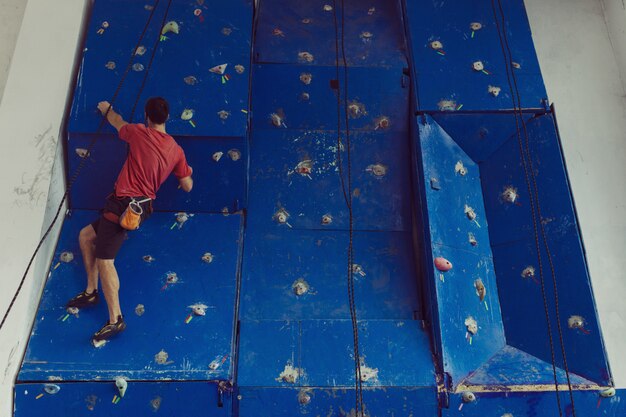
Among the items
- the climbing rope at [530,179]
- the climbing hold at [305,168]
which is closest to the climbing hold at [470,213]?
the climbing rope at [530,179]

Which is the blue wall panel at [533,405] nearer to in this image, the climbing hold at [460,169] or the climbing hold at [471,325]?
the climbing hold at [471,325]

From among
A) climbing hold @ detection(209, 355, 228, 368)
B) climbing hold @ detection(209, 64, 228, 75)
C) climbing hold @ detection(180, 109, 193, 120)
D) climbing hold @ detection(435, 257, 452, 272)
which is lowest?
climbing hold @ detection(209, 355, 228, 368)

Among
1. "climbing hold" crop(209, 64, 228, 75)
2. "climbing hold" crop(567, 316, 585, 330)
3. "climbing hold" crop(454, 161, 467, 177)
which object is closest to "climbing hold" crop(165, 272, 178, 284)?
"climbing hold" crop(209, 64, 228, 75)

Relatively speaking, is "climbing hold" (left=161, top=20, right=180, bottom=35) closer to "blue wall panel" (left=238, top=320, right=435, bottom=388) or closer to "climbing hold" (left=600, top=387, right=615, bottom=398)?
"blue wall panel" (left=238, top=320, right=435, bottom=388)

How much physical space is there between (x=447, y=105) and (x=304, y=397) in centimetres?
176

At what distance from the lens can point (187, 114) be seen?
3.08 m

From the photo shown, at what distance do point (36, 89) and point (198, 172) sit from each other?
90 cm

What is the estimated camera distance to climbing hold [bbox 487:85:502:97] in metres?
3.30

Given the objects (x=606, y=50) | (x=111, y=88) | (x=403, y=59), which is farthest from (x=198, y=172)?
(x=606, y=50)

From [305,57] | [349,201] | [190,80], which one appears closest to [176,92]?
[190,80]

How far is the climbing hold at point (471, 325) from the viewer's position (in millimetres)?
2898

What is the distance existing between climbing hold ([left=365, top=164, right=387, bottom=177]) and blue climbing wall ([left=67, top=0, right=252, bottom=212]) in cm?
75

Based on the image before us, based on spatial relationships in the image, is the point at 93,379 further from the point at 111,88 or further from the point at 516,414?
the point at 516,414

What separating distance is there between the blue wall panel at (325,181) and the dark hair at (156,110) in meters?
0.77
